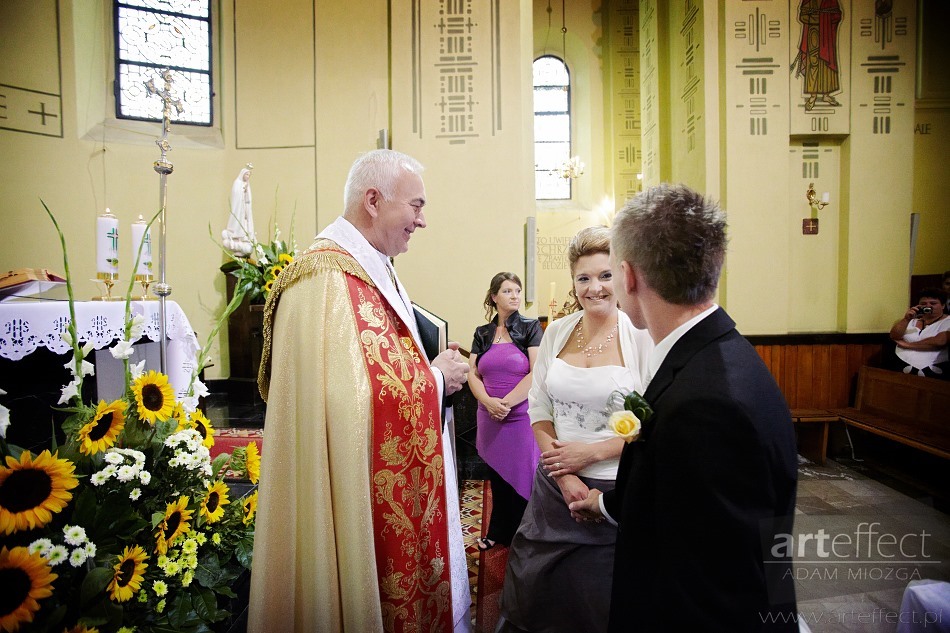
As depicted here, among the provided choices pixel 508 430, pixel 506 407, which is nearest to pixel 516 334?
pixel 506 407

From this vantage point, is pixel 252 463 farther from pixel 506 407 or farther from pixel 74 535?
pixel 506 407

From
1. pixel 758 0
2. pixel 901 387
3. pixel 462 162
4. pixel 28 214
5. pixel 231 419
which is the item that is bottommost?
pixel 231 419

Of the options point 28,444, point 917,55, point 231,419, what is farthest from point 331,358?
point 917,55

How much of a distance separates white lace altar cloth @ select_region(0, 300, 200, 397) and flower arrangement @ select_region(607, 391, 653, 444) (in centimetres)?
250

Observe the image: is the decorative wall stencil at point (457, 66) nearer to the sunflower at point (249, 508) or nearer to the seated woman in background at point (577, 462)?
the seated woman in background at point (577, 462)

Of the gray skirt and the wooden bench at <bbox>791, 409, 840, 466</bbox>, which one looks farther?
the wooden bench at <bbox>791, 409, 840, 466</bbox>

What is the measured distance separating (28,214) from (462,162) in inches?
209

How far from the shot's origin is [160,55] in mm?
6734

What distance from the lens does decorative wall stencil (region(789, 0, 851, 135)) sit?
587cm

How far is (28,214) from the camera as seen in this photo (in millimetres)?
5816

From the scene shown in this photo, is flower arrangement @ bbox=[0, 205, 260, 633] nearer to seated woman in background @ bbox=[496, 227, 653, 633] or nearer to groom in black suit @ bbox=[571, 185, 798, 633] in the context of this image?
seated woman in background @ bbox=[496, 227, 653, 633]

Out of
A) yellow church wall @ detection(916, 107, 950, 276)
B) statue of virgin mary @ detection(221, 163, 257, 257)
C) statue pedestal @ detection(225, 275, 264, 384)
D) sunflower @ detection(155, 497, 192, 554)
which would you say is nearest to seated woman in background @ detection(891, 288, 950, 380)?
yellow church wall @ detection(916, 107, 950, 276)

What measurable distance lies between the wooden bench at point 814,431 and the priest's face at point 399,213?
5.19 metres

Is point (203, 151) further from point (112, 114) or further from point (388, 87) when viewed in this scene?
point (388, 87)
